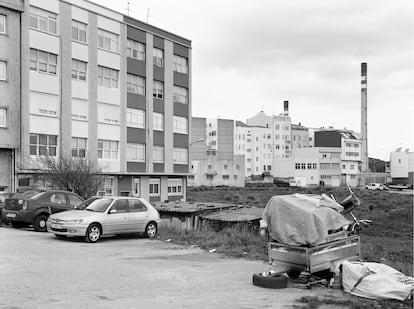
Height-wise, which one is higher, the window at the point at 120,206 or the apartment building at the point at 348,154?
the apartment building at the point at 348,154

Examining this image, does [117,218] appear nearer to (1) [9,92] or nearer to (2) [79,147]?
(1) [9,92]

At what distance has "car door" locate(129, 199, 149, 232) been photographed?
16938 mm

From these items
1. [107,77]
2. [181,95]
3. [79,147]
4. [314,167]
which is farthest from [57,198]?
[314,167]

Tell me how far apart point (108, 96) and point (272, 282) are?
37353 millimetres

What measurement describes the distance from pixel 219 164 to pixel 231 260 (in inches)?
3824

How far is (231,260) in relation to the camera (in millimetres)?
12586

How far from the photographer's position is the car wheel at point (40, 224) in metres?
18.7

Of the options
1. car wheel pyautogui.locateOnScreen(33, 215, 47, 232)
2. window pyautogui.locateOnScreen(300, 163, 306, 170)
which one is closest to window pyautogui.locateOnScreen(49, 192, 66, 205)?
car wheel pyautogui.locateOnScreen(33, 215, 47, 232)

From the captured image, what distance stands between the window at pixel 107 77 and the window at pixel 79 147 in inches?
217

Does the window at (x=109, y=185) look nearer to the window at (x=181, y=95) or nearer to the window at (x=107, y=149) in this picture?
the window at (x=107, y=149)

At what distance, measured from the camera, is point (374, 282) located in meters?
8.28

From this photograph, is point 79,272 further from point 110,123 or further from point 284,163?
point 284,163

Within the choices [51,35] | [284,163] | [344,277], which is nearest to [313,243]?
[344,277]

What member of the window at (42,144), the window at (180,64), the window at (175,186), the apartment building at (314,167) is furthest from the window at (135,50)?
the apartment building at (314,167)
